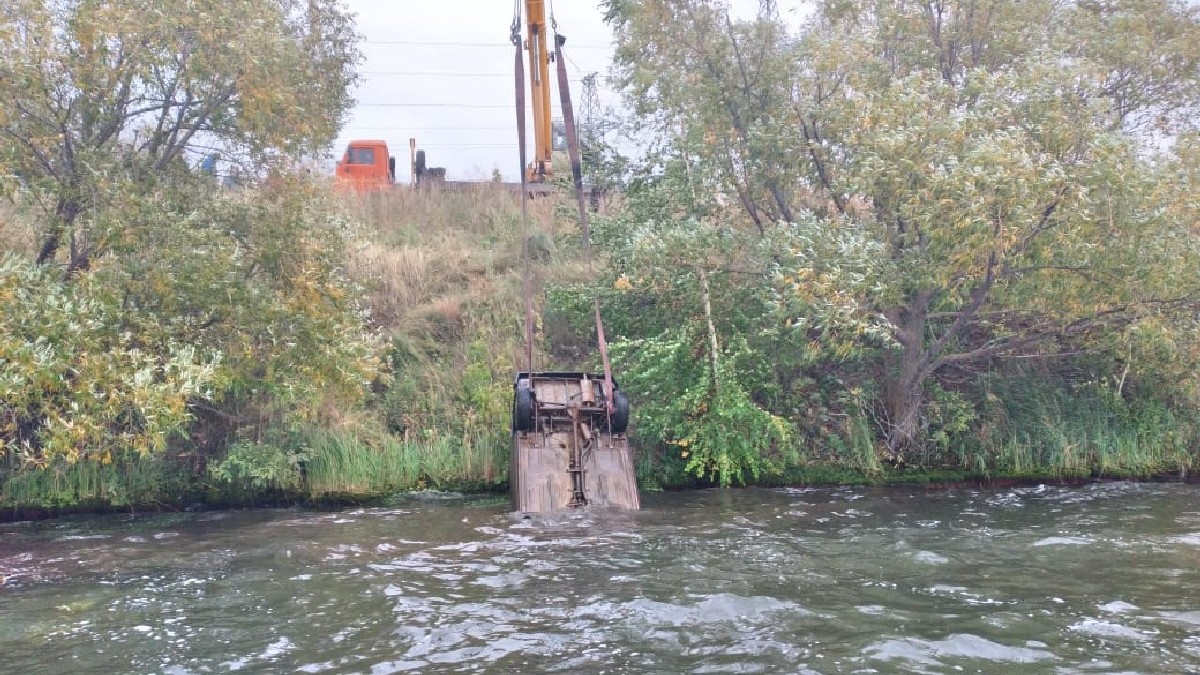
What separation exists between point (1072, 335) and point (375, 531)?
34.8ft

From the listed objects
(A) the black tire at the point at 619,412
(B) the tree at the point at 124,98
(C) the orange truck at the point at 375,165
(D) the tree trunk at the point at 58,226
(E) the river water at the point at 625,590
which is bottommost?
→ (E) the river water at the point at 625,590

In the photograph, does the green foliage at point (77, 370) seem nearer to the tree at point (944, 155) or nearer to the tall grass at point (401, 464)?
the tall grass at point (401, 464)

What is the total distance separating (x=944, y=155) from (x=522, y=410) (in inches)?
240

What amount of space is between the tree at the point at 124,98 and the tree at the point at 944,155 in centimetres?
582

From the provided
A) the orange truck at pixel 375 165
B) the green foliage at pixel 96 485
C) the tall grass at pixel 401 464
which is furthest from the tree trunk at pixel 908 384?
the orange truck at pixel 375 165

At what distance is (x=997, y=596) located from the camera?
8.36 metres

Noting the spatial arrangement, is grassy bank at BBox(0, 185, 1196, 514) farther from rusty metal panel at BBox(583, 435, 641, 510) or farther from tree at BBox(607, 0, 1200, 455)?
rusty metal panel at BBox(583, 435, 641, 510)

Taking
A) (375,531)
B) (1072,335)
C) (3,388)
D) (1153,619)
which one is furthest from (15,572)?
(1072,335)

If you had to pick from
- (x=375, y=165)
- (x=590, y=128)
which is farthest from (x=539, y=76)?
(x=375, y=165)

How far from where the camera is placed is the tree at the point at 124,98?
1152 centimetres

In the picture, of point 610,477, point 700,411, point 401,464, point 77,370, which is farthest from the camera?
point 401,464

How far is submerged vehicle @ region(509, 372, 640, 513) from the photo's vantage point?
1226 cm

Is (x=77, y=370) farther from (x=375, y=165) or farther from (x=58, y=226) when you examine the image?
(x=375, y=165)

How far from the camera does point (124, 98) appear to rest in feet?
40.9
